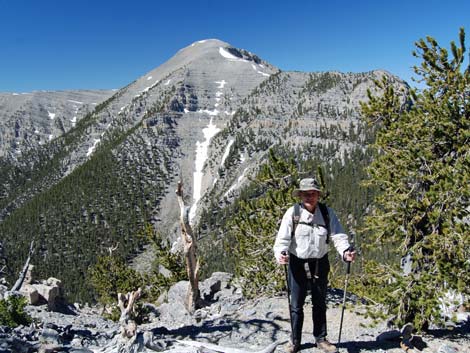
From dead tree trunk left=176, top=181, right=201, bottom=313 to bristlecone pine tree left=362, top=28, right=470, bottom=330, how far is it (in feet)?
23.5

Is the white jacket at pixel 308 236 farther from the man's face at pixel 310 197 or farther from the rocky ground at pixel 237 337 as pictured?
the rocky ground at pixel 237 337

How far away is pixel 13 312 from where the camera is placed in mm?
10164

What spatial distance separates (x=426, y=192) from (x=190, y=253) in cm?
897

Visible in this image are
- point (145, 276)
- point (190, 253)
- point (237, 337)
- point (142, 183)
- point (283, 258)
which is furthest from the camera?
point (142, 183)

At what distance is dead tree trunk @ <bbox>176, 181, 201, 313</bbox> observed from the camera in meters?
14.1

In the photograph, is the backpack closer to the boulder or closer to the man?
the man

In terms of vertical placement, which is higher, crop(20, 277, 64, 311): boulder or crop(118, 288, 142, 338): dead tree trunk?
crop(118, 288, 142, 338): dead tree trunk

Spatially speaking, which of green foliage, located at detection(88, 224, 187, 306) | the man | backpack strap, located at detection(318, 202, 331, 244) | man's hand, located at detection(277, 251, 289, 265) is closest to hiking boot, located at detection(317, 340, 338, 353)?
the man

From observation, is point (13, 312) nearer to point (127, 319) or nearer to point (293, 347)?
point (127, 319)

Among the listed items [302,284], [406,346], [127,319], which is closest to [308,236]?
[302,284]

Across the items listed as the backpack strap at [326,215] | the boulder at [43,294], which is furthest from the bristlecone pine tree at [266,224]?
the boulder at [43,294]

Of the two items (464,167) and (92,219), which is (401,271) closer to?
(464,167)

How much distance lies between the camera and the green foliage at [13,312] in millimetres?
9750

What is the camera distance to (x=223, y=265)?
88.4m
